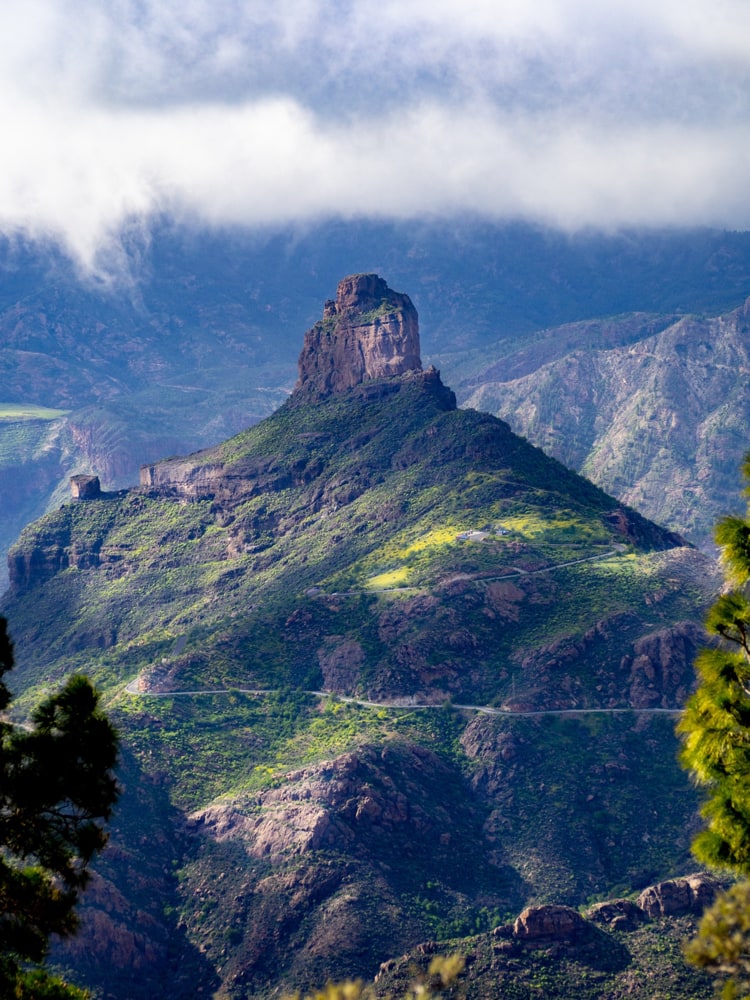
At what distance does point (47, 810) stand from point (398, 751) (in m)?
106

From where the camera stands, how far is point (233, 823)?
5408 inches

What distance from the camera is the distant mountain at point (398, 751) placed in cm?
12319

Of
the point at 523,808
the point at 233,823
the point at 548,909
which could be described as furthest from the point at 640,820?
the point at 233,823

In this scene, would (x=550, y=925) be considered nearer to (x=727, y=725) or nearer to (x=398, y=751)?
(x=398, y=751)

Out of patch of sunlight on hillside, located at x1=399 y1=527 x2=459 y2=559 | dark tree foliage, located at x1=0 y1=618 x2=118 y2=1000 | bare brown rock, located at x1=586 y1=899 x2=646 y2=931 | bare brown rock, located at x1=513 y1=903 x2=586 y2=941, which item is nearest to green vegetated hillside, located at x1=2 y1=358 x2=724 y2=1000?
patch of sunlight on hillside, located at x1=399 y1=527 x2=459 y2=559

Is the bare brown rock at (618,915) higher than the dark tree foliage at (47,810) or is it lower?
lower

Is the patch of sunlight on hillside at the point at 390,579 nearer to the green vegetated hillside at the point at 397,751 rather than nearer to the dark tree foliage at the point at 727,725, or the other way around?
the green vegetated hillside at the point at 397,751

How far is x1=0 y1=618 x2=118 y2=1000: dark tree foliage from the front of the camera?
40.8 meters

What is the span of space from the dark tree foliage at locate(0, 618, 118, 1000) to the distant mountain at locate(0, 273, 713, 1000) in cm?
7712

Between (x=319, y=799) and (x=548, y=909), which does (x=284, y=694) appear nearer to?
(x=319, y=799)

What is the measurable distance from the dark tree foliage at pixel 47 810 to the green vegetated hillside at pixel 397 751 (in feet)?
254

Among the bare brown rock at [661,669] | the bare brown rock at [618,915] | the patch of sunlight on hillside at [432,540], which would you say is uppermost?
the patch of sunlight on hillside at [432,540]

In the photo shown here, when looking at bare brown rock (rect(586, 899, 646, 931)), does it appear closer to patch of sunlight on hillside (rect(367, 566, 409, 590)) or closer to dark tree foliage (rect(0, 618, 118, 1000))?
patch of sunlight on hillside (rect(367, 566, 409, 590))

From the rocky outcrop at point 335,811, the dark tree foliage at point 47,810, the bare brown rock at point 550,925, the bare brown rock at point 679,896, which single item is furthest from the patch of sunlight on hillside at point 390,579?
the dark tree foliage at point 47,810
